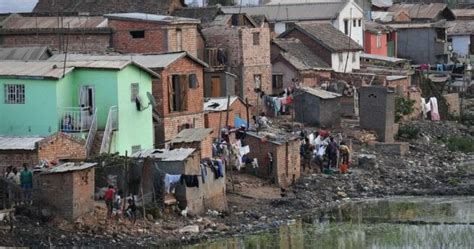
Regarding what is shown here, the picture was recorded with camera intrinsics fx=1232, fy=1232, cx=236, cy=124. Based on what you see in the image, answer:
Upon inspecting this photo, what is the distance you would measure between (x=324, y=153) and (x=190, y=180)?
323 inches

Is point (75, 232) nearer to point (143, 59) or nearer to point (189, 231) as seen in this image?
point (189, 231)

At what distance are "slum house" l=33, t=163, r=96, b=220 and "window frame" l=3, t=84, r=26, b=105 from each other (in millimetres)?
4674

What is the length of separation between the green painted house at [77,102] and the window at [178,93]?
3.33m

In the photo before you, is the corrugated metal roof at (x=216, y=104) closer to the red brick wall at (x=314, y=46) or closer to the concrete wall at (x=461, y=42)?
the red brick wall at (x=314, y=46)

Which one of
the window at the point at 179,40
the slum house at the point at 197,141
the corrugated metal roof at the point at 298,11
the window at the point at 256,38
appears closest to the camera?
the slum house at the point at 197,141

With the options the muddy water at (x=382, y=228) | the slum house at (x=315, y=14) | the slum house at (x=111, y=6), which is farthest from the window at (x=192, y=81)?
the slum house at (x=315, y=14)

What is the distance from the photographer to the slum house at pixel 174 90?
35.2m

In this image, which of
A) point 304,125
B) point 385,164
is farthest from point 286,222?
point 304,125

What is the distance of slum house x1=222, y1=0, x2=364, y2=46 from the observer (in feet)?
187

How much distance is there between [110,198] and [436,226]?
27.0 ft

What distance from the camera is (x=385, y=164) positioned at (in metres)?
38.7

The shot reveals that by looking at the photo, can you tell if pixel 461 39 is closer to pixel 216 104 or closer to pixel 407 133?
pixel 407 133

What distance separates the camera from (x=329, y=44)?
Result: 168 feet

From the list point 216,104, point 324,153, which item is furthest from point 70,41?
point 324,153
